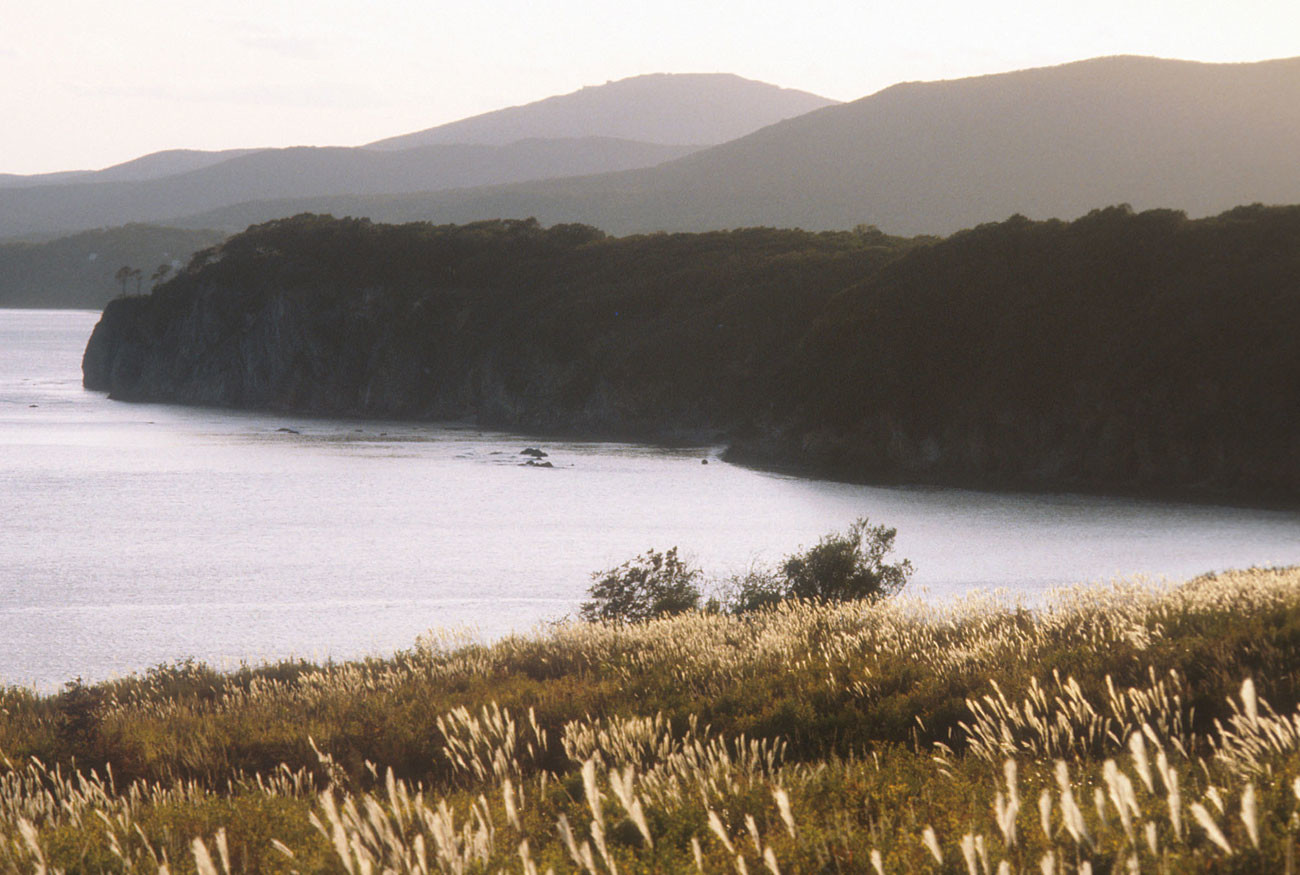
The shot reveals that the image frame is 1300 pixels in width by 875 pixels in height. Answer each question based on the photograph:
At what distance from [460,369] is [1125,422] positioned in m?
55.5

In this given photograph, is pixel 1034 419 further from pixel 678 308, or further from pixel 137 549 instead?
pixel 137 549

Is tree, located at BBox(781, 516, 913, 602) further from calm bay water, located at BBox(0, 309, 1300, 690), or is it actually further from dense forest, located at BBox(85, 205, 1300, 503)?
dense forest, located at BBox(85, 205, 1300, 503)

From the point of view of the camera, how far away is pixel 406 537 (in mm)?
41906

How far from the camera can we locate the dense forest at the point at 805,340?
1980 inches

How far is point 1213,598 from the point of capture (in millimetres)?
11328

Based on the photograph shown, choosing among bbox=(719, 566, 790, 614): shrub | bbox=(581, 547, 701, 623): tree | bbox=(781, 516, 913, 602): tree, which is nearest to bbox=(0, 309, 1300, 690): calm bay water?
bbox=(581, 547, 701, 623): tree

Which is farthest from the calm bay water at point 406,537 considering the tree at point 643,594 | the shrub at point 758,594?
the shrub at point 758,594

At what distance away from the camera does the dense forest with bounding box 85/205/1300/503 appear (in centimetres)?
5028

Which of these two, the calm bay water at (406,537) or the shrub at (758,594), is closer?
the shrub at (758,594)

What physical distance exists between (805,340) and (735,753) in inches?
2304

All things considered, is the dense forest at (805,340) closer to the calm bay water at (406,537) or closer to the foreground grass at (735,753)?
the calm bay water at (406,537)

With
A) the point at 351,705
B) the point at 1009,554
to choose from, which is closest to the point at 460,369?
the point at 1009,554

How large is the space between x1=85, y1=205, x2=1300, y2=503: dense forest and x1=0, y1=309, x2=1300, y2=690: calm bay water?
14.4 feet

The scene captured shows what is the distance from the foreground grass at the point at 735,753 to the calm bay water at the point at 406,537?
12.0 m
